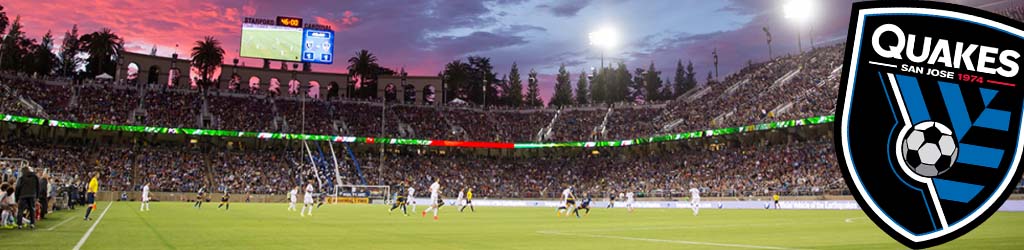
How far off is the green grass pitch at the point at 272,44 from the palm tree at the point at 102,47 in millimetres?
30524

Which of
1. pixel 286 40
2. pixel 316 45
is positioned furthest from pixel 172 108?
pixel 316 45

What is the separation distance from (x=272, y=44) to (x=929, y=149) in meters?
72.8

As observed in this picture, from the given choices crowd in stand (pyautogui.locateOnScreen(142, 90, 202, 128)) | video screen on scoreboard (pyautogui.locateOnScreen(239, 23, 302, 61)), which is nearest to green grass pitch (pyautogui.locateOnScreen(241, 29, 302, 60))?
video screen on scoreboard (pyautogui.locateOnScreen(239, 23, 302, 61))

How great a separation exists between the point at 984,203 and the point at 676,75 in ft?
480

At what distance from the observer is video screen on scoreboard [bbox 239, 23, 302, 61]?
70250mm

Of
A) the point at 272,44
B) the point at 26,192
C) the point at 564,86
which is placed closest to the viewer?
the point at 26,192

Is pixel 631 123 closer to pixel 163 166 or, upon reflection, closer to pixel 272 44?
pixel 272 44

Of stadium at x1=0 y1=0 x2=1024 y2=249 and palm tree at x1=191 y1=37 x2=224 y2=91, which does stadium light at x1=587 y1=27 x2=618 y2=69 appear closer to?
stadium at x1=0 y1=0 x2=1024 y2=249

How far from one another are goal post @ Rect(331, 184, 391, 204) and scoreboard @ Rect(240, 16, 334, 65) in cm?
1506

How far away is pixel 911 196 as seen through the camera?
4.49 meters

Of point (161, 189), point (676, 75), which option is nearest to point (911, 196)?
point (161, 189)

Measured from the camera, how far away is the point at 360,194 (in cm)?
6500

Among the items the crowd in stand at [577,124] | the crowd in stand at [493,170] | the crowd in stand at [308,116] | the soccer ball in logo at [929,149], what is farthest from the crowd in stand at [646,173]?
the soccer ball in logo at [929,149]

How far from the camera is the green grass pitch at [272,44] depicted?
70250 mm
